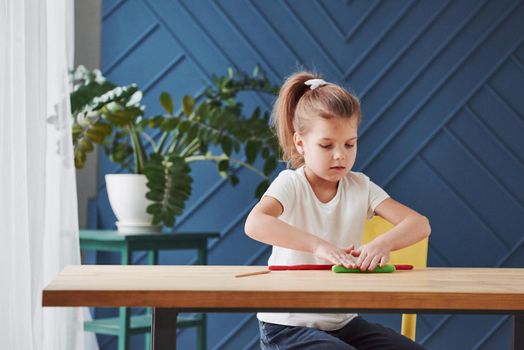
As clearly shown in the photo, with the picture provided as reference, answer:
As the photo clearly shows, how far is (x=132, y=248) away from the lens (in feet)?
9.42

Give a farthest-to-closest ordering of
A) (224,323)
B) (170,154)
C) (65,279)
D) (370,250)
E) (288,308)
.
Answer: (224,323), (170,154), (370,250), (65,279), (288,308)

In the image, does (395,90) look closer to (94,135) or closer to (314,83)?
(94,135)

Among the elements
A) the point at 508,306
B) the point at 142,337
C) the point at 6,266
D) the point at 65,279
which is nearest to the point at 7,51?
the point at 6,266

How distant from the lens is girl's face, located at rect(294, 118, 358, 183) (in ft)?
6.13

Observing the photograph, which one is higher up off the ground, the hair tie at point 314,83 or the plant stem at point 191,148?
the hair tie at point 314,83

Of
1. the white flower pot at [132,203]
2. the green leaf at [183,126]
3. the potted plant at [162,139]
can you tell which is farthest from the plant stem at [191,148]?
the white flower pot at [132,203]

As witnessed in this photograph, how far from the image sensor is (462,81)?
3502 mm

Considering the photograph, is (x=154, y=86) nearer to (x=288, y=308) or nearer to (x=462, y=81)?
(x=462, y=81)

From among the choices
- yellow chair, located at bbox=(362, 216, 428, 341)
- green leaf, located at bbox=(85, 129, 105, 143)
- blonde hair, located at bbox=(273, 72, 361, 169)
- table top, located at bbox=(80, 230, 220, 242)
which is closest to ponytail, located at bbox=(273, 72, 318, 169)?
blonde hair, located at bbox=(273, 72, 361, 169)

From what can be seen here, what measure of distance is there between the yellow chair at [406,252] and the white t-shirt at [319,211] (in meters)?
0.13

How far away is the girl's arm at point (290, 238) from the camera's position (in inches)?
63.9

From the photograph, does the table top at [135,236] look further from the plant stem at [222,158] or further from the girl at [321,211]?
the girl at [321,211]

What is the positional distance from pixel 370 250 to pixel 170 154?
5.20 feet

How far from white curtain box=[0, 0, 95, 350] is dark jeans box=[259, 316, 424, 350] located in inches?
27.0
